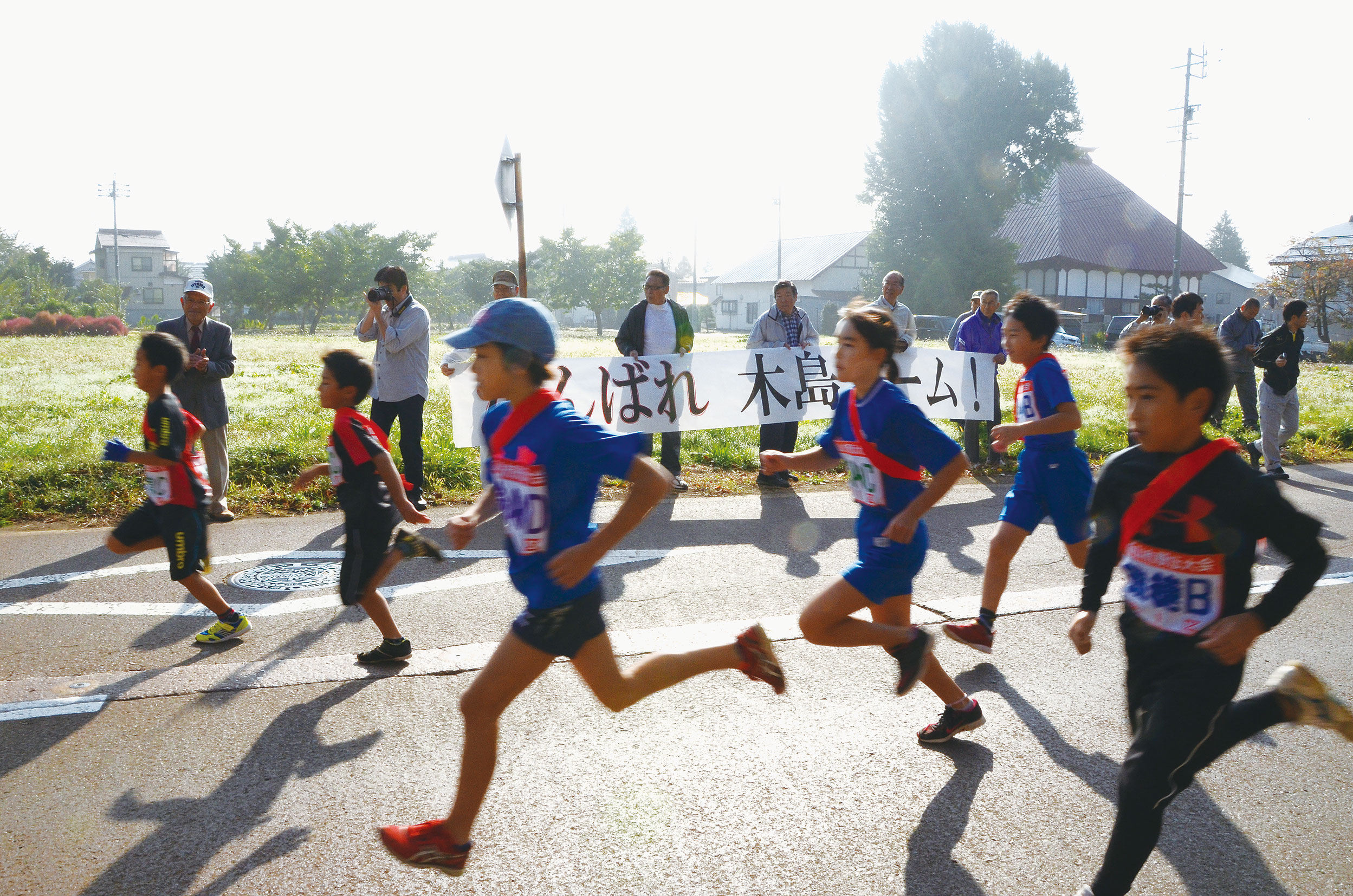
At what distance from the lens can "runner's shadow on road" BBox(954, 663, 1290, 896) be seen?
292 cm

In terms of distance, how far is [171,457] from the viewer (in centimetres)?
479

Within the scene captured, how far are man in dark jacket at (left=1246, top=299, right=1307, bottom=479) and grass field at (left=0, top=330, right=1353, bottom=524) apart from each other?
1.96 metres

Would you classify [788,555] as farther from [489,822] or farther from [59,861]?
[59,861]

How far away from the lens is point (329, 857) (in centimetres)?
303

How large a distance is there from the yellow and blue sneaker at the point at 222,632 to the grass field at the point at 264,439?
3.43 meters

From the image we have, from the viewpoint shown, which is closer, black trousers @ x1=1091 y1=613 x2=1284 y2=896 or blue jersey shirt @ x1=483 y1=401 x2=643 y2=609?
black trousers @ x1=1091 y1=613 x2=1284 y2=896

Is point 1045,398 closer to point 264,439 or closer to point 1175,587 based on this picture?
point 1175,587

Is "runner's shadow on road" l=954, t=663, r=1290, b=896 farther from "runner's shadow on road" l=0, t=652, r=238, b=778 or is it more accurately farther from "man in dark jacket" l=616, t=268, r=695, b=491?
"man in dark jacket" l=616, t=268, r=695, b=491

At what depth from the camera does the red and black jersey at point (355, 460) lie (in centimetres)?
464

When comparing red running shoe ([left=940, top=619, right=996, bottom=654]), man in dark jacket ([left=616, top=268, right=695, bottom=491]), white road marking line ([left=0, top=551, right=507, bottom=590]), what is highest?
man in dark jacket ([left=616, top=268, right=695, bottom=491])

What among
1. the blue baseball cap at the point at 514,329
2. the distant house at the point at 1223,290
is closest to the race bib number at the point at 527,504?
the blue baseball cap at the point at 514,329

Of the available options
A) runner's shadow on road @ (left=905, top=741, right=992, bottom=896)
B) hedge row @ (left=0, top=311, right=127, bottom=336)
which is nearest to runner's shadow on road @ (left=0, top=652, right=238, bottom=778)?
runner's shadow on road @ (left=905, top=741, right=992, bottom=896)

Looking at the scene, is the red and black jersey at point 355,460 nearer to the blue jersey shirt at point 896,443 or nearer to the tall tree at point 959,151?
the blue jersey shirt at point 896,443

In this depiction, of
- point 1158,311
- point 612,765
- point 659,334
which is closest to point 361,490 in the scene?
point 612,765
